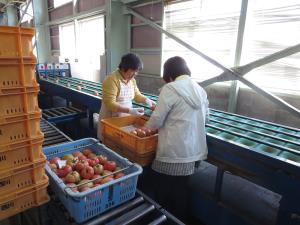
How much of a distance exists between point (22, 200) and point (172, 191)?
3.31 feet

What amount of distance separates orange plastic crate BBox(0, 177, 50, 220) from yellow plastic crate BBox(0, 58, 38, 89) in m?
0.48

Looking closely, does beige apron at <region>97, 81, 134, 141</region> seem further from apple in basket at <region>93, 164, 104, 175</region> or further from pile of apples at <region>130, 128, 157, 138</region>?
apple in basket at <region>93, 164, 104, 175</region>

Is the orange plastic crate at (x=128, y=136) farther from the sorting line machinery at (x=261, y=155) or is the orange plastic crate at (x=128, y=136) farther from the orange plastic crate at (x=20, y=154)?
the orange plastic crate at (x=20, y=154)

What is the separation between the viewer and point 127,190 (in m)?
1.20

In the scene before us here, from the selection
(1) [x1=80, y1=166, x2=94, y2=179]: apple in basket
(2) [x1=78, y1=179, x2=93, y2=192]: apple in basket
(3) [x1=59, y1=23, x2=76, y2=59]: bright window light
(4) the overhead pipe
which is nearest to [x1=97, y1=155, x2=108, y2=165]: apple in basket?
Result: (1) [x1=80, y1=166, x2=94, y2=179]: apple in basket

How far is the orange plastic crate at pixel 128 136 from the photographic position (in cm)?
157

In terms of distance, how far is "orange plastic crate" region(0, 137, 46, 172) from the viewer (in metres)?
1.00

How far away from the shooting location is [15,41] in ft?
3.08

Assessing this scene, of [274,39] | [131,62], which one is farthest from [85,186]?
[274,39]

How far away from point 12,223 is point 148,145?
906 millimetres

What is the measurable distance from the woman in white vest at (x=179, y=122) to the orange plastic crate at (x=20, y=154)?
679 mm

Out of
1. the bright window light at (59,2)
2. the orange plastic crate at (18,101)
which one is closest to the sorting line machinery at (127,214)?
the orange plastic crate at (18,101)

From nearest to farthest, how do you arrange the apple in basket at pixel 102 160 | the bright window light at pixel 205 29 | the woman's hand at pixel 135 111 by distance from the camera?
the apple in basket at pixel 102 160 < the woman's hand at pixel 135 111 < the bright window light at pixel 205 29

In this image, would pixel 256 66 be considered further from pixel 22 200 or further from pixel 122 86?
pixel 22 200
